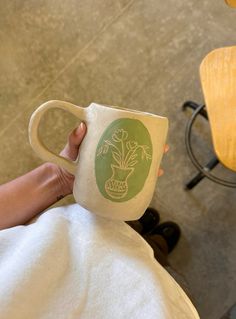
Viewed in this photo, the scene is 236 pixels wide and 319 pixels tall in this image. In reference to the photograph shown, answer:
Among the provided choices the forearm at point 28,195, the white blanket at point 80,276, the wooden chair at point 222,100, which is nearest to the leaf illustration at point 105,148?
the white blanket at point 80,276

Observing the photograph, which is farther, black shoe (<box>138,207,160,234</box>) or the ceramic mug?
black shoe (<box>138,207,160,234</box>)

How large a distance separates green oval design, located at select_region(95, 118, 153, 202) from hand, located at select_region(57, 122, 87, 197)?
0.22 ft

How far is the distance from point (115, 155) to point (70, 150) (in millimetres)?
185

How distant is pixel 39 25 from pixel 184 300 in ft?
3.73

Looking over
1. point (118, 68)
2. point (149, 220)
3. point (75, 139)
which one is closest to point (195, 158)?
point (149, 220)

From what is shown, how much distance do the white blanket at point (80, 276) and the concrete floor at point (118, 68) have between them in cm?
69

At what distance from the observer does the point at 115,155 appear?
1.76 ft

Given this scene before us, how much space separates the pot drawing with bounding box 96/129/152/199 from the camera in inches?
21.0

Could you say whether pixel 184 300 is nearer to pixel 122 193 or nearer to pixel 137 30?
pixel 122 193

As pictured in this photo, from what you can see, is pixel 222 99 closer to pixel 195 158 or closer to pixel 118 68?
pixel 195 158

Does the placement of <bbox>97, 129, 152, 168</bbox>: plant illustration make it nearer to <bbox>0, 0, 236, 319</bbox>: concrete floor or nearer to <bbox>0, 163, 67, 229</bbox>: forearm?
<bbox>0, 163, 67, 229</bbox>: forearm

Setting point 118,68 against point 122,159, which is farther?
point 118,68

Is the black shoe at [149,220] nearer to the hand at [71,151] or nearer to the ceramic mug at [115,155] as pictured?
the hand at [71,151]

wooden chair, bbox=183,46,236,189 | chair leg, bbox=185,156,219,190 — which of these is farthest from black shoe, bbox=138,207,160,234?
wooden chair, bbox=183,46,236,189
